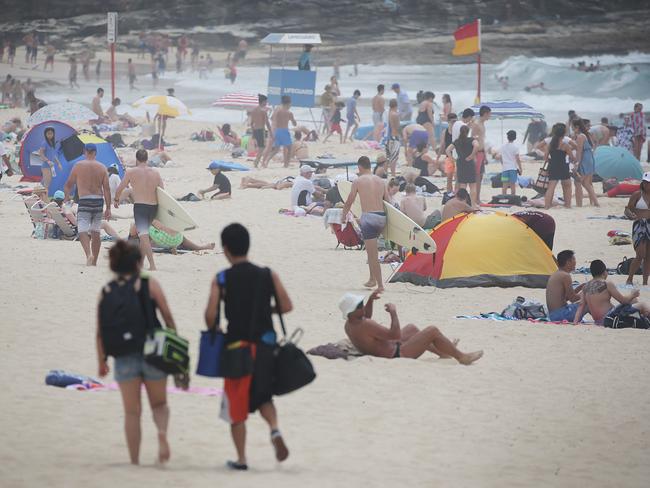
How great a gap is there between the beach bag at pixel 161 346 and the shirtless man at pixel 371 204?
19.8ft

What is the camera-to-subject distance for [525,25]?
59969 millimetres

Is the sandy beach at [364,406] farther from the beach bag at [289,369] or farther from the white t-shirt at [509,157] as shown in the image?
the white t-shirt at [509,157]

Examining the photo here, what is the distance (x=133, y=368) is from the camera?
Answer: 5668 mm

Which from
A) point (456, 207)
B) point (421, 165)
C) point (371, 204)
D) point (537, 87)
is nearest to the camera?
point (371, 204)

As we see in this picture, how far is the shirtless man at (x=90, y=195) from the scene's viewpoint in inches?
479

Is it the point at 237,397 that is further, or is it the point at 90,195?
the point at 90,195

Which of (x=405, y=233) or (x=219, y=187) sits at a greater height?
(x=405, y=233)

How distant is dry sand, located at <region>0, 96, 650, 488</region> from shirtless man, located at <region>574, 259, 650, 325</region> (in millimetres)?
186

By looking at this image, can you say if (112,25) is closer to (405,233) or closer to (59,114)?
(59,114)

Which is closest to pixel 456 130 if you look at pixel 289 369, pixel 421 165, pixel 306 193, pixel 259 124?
pixel 306 193

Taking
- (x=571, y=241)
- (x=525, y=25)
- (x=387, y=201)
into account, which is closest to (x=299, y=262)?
(x=387, y=201)

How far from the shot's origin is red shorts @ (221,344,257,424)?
570 cm

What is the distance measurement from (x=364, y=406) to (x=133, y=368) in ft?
7.54

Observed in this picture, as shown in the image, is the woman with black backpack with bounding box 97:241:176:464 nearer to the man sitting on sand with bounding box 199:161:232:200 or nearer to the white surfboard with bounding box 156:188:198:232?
the white surfboard with bounding box 156:188:198:232
